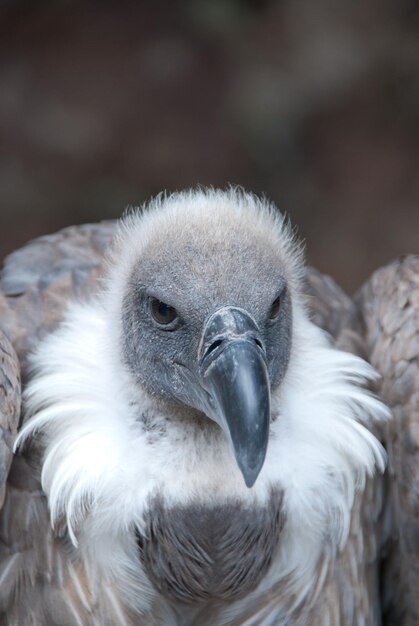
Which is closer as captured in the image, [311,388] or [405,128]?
[311,388]

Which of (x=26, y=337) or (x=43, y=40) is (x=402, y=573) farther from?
(x=43, y=40)

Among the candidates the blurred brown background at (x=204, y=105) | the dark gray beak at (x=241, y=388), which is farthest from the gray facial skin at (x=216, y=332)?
the blurred brown background at (x=204, y=105)

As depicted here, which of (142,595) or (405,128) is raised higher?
(405,128)

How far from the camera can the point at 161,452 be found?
2.48 metres

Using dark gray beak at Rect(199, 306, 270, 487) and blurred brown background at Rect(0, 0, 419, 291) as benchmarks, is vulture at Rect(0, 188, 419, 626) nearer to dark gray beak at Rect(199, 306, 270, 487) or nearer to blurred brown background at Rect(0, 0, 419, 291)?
dark gray beak at Rect(199, 306, 270, 487)

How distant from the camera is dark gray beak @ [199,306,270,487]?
2.20 m

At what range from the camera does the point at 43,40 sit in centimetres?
595

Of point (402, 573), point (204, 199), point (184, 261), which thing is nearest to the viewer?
point (184, 261)

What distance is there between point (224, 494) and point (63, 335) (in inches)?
22.0

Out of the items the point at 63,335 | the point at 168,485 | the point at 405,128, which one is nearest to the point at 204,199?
the point at 63,335

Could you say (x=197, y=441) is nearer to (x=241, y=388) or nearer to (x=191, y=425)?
(x=191, y=425)

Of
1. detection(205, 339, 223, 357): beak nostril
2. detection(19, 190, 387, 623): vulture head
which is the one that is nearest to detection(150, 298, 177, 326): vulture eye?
detection(19, 190, 387, 623): vulture head

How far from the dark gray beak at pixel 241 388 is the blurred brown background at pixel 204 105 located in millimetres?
3674

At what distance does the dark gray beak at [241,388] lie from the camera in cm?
220
